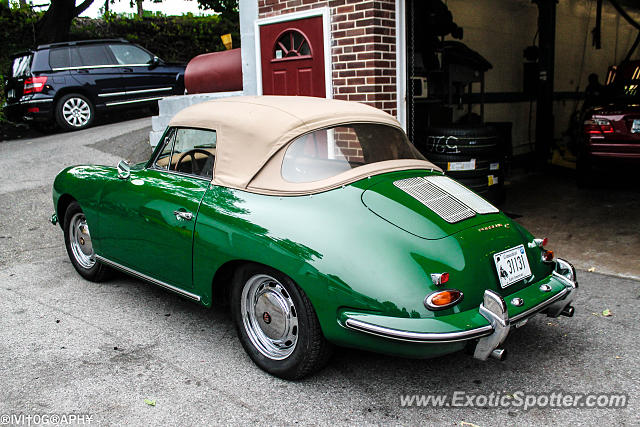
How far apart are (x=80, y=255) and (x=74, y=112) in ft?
27.7

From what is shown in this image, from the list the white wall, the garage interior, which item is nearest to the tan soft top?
the garage interior

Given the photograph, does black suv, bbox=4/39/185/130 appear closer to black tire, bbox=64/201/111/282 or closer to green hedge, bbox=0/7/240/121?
green hedge, bbox=0/7/240/121

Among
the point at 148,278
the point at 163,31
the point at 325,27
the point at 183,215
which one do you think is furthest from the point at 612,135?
the point at 163,31

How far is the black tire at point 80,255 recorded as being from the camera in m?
4.98

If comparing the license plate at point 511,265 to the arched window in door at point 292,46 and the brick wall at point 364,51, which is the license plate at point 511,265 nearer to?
the brick wall at point 364,51

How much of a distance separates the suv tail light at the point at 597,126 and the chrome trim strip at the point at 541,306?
5229 millimetres

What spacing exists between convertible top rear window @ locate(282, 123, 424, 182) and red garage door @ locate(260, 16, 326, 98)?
3.04 meters

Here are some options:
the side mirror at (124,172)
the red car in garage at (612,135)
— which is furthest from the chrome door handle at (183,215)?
the red car in garage at (612,135)

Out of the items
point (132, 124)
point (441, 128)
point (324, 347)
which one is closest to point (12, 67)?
point (132, 124)

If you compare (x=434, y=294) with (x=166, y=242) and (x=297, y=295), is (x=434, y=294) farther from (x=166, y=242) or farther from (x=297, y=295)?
(x=166, y=242)

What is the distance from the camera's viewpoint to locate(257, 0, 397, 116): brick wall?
622cm

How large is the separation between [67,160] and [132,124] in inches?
121

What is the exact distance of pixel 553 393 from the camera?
311 centimetres

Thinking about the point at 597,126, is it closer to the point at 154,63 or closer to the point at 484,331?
the point at 484,331
